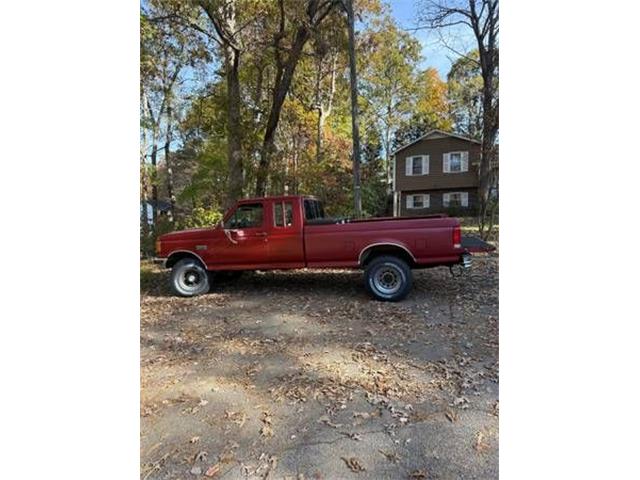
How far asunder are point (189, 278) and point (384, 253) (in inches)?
94.7

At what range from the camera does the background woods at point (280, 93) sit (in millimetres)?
4887

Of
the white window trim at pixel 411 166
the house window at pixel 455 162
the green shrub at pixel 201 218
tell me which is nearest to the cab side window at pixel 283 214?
the green shrub at pixel 201 218

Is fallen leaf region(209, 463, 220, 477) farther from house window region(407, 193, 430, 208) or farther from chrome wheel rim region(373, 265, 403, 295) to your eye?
house window region(407, 193, 430, 208)

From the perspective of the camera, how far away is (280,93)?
7.27m

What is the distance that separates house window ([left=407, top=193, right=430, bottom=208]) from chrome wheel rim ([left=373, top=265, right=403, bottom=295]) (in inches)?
424

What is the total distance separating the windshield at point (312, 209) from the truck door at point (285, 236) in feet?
0.41

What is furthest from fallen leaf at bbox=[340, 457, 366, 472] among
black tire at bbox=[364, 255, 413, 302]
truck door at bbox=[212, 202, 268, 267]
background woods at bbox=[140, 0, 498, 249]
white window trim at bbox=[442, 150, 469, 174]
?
white window trim at bbox=[442, 150, 469, 174]

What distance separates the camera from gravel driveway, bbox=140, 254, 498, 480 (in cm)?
166

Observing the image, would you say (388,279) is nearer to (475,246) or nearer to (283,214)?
(475,246)
